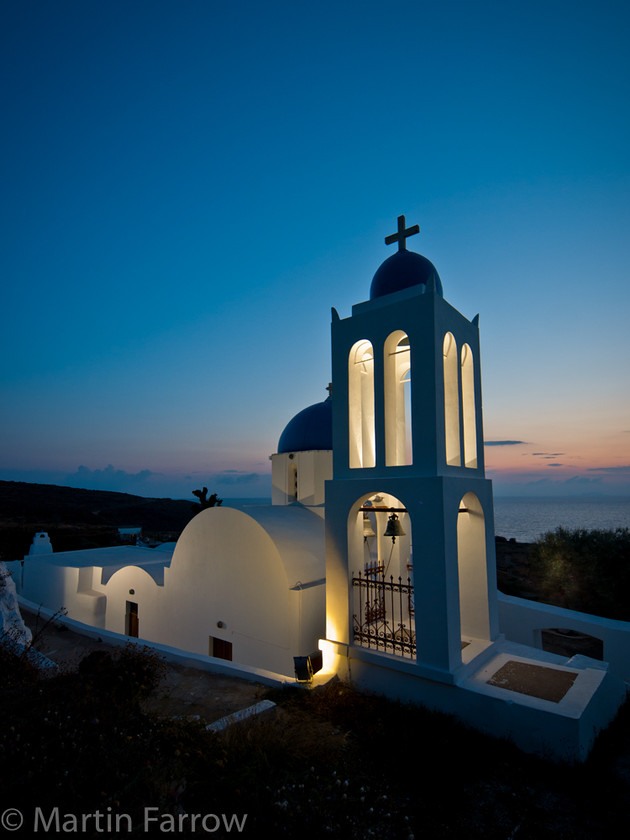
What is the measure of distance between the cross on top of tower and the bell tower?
2 cm

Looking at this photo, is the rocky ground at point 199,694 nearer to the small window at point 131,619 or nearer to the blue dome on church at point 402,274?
the small window at point 131,619

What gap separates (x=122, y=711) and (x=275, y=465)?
360 inches

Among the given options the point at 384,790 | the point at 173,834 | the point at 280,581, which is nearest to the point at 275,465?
the point at 280,581

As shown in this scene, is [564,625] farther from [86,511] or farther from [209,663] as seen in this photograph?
[86,511]

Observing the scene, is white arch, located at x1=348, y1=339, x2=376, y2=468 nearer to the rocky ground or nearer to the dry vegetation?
the dry vegetation

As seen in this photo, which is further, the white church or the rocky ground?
the rocky ground

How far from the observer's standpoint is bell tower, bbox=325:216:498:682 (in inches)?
264

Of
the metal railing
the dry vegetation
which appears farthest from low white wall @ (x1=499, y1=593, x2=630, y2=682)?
the metal railing

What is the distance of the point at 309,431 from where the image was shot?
44.9 ft

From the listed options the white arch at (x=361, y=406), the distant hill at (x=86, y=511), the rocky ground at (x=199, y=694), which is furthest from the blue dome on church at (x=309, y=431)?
the distant hill at (x=86, y=511)

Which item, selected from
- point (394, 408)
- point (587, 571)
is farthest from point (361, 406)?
point (587, 571)

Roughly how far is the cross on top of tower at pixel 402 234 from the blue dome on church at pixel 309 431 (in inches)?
236

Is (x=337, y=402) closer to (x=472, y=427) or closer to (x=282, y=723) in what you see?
(x=472, y=427)

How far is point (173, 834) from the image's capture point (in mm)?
3387
